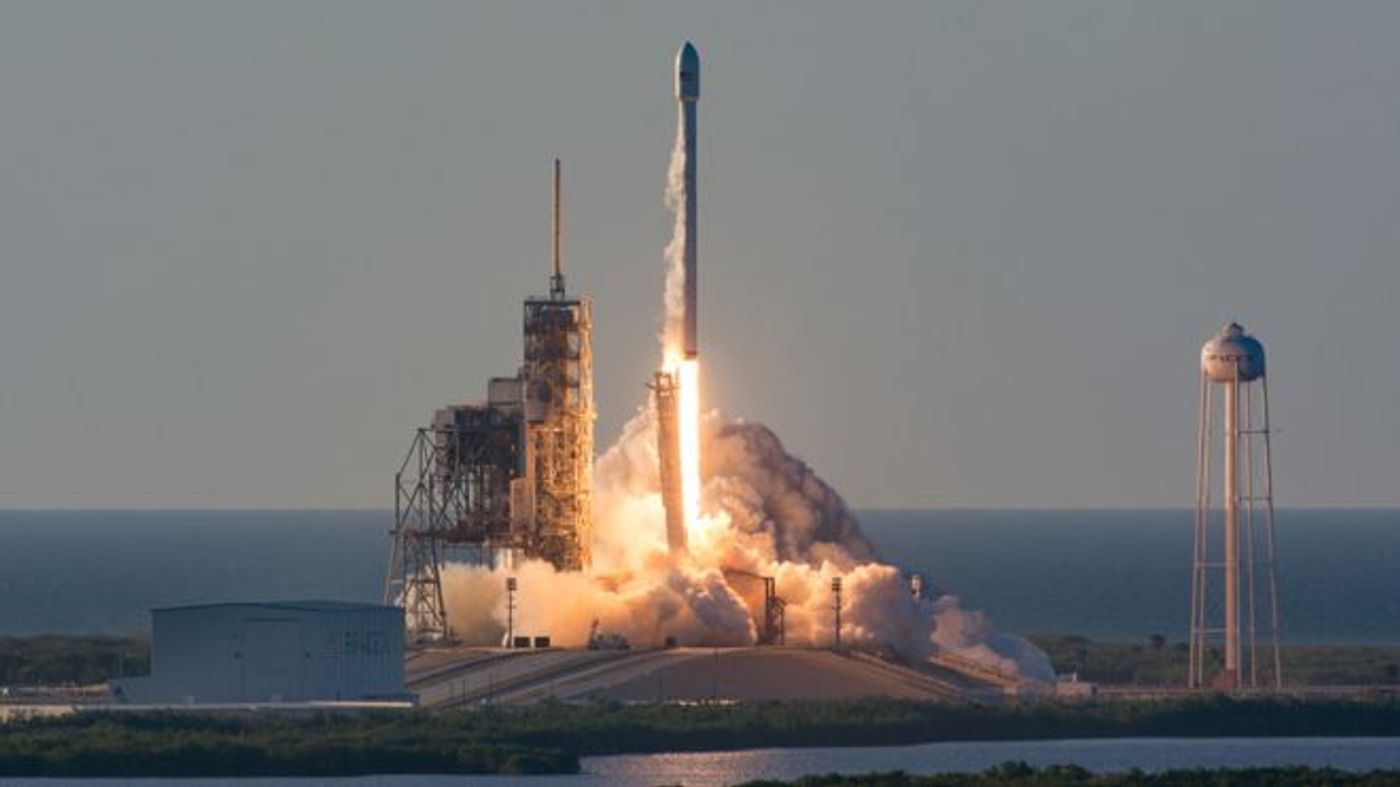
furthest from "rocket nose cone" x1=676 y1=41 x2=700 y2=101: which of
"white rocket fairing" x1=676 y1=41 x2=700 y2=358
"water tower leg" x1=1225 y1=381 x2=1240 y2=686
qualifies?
"water tower leg" x1=1225 y1=381 x2=1240 y2=686

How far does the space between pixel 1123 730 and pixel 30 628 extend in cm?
7944

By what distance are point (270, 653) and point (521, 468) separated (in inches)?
566

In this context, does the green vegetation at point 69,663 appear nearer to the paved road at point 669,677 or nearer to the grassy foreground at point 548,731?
the paved road at point 669,677

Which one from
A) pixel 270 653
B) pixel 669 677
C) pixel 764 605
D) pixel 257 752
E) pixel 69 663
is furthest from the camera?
pixel 69 663

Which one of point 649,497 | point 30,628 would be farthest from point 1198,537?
point 30,628

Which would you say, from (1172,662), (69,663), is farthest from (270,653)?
(1172,662)

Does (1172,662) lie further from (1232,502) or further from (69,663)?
(69,663)

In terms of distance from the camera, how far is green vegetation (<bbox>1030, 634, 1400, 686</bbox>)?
139500mm

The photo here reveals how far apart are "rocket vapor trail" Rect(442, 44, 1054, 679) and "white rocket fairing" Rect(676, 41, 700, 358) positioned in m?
0.10

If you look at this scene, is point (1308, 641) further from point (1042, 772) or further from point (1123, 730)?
point (1042, 772)

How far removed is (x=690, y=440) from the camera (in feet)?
419

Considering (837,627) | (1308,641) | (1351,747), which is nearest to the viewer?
(1351,747)

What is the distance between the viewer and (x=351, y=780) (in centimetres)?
10381

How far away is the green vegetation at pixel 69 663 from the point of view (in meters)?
135
